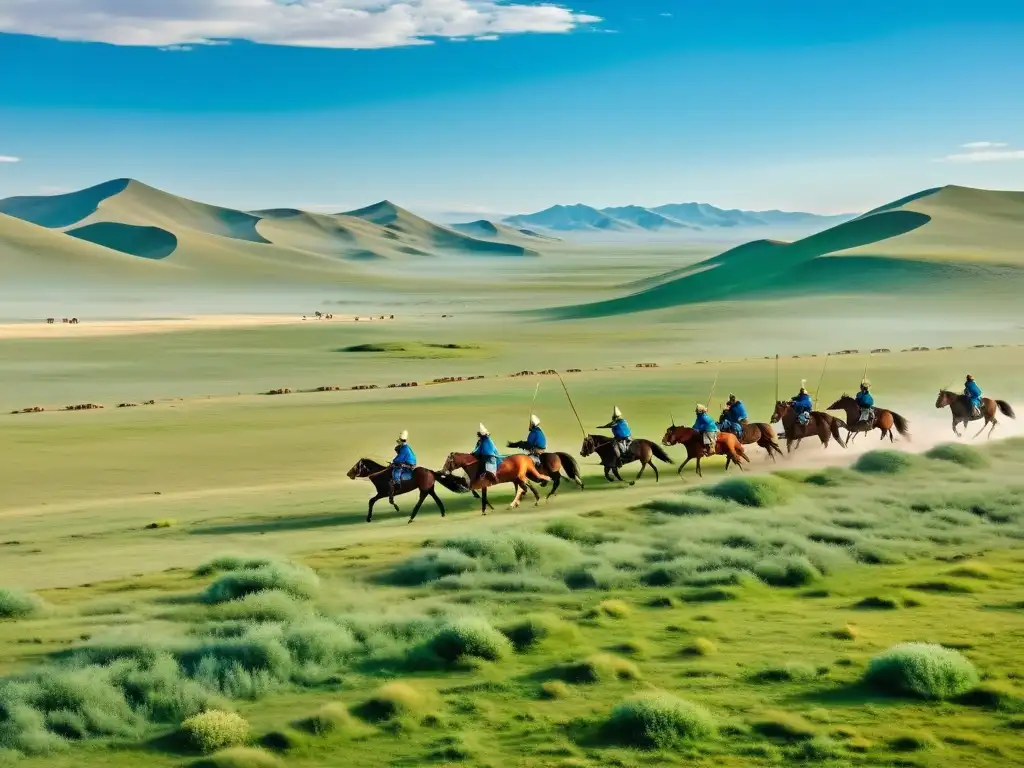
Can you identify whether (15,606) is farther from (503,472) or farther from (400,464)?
(503,472)

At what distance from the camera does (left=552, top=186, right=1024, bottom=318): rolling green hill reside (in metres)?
103

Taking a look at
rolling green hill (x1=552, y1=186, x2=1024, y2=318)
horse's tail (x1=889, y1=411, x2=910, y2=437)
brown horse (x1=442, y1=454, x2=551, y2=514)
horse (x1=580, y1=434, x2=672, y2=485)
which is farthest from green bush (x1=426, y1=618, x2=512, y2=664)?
rolling green hill (x1=552, y1=186, x2=1024, y2=318)

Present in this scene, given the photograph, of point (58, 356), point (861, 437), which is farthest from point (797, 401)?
point (58, 356)

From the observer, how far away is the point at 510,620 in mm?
16125

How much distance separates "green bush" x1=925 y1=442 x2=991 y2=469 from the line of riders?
2.50 metres

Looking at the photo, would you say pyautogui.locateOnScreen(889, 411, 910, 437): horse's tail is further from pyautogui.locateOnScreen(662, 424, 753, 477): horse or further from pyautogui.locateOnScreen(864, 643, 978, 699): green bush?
pyautogui.locateOnScreen(864, 643, 978, 699): green bush

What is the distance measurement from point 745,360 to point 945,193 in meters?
126

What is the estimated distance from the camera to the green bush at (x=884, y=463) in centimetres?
2751

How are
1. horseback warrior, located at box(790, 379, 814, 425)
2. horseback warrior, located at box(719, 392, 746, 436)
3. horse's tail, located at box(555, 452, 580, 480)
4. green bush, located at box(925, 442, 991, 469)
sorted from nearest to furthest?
horse's tail, located at box(555, 452, 580, 480)
green bush, located at box(925, 442, 991, 469)
horseback warrior, located at box(719, 392, 746, 436)
horseback warrior, located at box(790, 379, 814, 425)

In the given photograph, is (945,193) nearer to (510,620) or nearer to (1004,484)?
(1004,484)

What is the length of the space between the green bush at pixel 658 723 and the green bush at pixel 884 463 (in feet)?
54.2

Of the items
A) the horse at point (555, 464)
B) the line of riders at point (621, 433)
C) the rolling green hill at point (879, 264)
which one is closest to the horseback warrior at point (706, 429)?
the line of riders at point (621, 433)

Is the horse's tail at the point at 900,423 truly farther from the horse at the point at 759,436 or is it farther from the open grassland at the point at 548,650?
the open grassland at the point at 548,650

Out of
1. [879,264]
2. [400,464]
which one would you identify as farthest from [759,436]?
[879,264]
